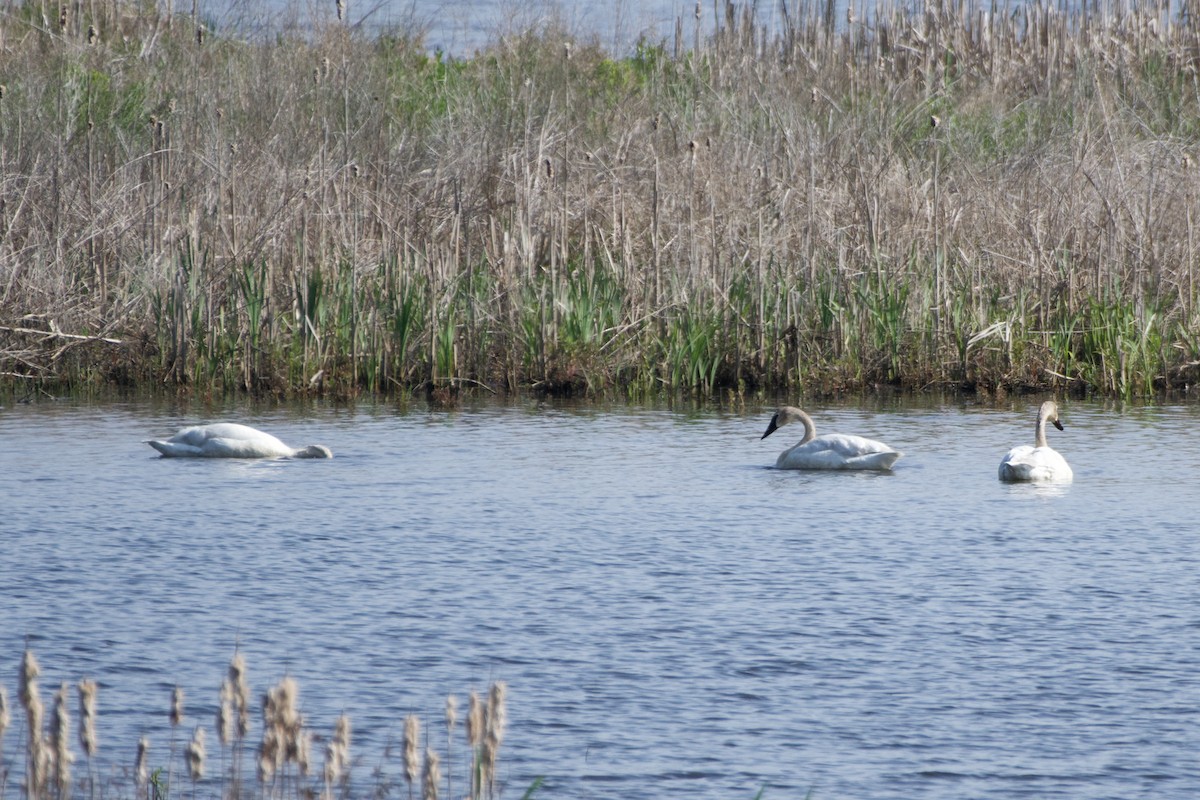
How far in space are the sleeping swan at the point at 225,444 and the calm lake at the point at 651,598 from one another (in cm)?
8

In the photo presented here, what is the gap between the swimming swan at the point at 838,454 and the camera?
34.6ft

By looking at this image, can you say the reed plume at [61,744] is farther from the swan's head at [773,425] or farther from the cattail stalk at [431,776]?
the swan's head at [773,425]

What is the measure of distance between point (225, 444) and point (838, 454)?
11.2 ft

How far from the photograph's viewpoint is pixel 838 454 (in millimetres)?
10688

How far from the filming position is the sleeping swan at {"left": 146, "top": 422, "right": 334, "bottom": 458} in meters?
10.8

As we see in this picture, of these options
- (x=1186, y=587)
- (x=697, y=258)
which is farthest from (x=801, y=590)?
(x=697, y=258)

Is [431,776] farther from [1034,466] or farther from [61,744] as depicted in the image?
[1034,466]

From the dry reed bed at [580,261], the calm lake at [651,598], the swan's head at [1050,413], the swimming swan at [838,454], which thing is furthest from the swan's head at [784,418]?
the dry reed bed at [580,261]

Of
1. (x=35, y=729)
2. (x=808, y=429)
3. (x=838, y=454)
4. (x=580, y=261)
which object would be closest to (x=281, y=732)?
(x=35, y=729)

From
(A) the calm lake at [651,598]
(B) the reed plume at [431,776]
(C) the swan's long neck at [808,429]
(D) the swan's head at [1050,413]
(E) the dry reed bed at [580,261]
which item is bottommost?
(A) the calm lake at [651,598]

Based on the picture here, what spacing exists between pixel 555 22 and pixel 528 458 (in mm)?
8168

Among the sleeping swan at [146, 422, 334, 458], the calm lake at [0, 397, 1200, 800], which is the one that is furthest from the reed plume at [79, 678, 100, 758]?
the sleeping swan at [146, 422, 334, 458]

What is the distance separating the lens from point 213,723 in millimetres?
5668

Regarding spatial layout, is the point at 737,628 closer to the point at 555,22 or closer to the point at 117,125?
the point at 117,125
